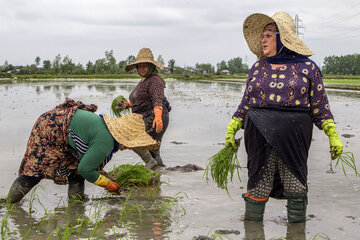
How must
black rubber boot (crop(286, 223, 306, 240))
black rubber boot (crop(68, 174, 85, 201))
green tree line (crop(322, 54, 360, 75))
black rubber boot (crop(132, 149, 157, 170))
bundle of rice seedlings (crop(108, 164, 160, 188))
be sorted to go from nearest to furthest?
black rubber boot (crop(286, 223, 306, 240)) < black rubber boot (crop(68, 174, 85, 201)) < bundle of rice seedlings (crop(108, 164, 160, 188)) < black rubber boot (crop(132, 149, 157, 170)) < green tree line (crop(322, 54, 360, 75))

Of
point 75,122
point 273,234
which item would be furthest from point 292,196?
point 75,122

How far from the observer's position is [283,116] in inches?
134

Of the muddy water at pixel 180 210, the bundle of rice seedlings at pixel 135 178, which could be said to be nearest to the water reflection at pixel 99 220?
the muddy water at pixel 180 210

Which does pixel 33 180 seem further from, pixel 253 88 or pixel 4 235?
pixel 253 88

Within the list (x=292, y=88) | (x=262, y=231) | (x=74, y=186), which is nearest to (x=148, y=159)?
(x=74, y=186)

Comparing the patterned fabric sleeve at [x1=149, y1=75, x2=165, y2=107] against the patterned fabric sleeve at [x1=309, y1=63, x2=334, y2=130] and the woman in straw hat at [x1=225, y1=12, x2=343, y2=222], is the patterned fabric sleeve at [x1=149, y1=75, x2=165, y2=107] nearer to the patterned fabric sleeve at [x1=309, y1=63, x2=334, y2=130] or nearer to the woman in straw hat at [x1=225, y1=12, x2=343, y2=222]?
the woman in straw hat at [x1=225, y1=12, x2=343, y2=222]

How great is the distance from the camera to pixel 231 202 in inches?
175

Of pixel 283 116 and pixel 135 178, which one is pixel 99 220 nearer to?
pixel 135 178

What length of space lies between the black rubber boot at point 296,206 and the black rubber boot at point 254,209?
226 millimetres

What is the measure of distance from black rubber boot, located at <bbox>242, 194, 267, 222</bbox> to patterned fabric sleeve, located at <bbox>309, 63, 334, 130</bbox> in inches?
33.5

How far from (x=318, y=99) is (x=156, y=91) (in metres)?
2.46

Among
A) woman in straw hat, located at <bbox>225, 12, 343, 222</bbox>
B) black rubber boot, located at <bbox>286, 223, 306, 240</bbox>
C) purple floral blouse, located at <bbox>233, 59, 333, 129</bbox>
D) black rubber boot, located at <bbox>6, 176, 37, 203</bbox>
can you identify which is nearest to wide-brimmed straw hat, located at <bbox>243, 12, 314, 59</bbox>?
woman in straw hat, located at <bbox>225, 12, 343, 222</bbox>

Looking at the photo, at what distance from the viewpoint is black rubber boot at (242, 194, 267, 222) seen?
145 inches

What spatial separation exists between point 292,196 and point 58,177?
7.24 feet
